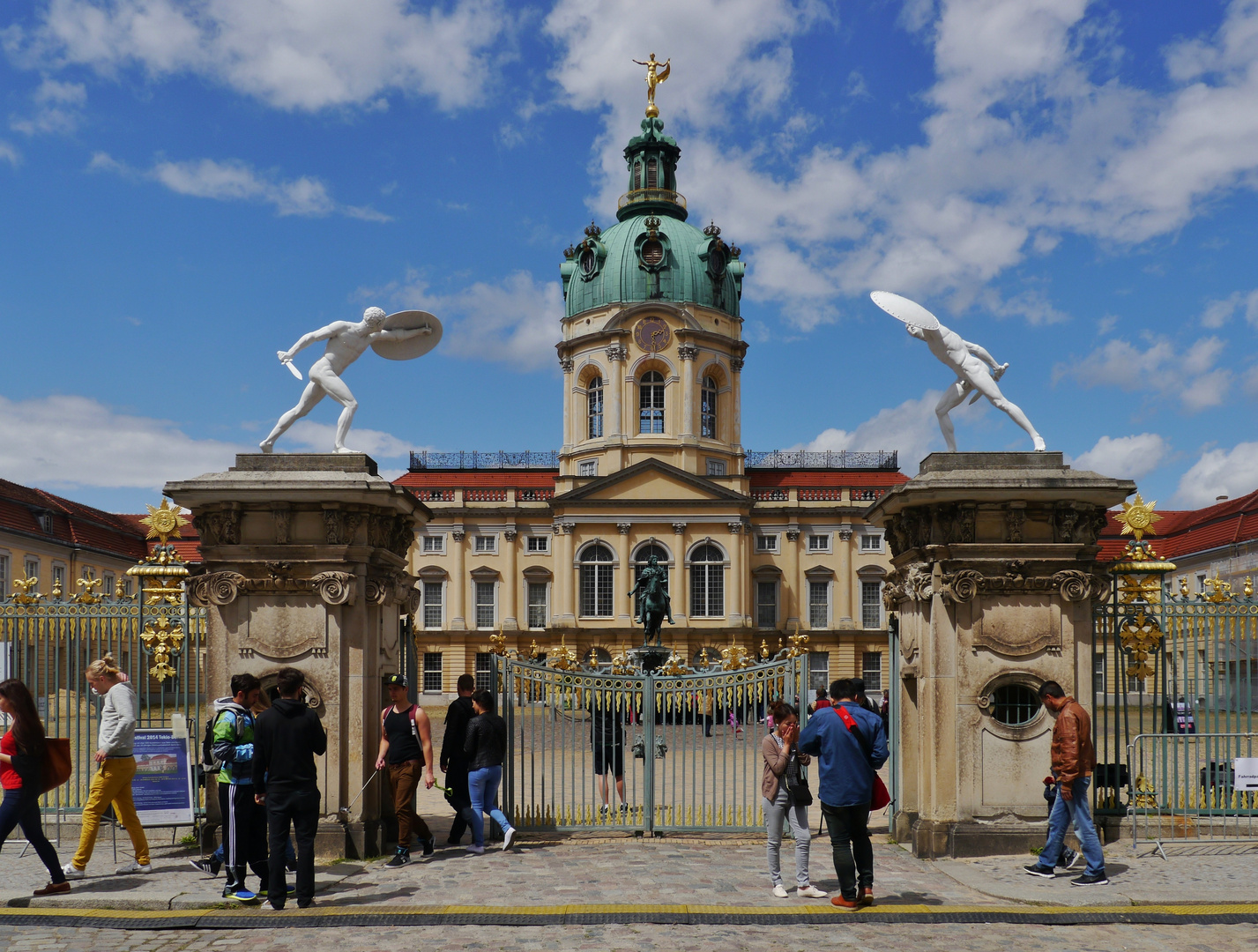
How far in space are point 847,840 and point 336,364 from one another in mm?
6555

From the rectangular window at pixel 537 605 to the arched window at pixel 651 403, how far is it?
29.2 ft

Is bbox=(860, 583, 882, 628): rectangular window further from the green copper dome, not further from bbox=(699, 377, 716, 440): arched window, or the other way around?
the green copper dome

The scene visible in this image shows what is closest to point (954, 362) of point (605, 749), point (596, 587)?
point (605, 749)

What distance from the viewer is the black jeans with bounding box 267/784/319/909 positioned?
7809mm

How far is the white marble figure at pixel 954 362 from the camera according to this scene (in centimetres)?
1057

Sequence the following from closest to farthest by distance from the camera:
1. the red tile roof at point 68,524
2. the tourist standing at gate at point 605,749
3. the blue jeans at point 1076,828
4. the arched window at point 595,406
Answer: the blue jeans at point 1076,828 → the tourist standing at gate at point 605,749 → the red tile roof at point 68,524 → the arched window at point 595,406

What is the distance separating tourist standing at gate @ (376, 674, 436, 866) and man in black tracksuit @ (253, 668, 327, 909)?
1.88 meters

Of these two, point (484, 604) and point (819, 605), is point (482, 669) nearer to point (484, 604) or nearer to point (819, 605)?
point (484, 604)

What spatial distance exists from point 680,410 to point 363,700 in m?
40.6

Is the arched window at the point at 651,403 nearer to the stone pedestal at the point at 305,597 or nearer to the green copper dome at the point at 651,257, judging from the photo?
the green copper dome at the point at 651,257

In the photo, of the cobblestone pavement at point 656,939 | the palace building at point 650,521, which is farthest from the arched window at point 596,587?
the cobblestone pavement at point 656,939

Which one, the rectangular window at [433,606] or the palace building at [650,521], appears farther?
the rectangular window at [433,606]

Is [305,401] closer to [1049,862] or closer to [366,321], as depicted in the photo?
[366,321]

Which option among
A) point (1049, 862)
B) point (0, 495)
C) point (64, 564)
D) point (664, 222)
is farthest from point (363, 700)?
point (664, 222)
